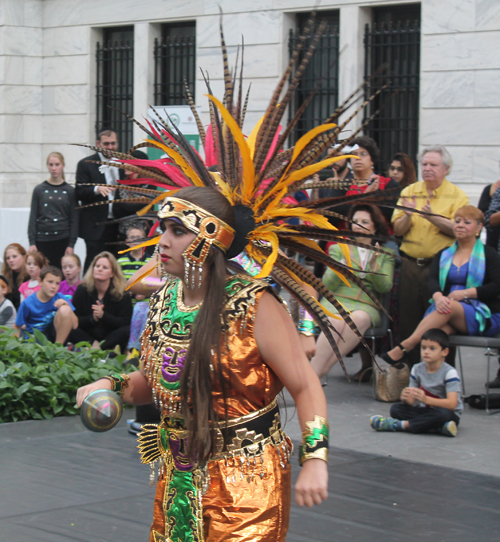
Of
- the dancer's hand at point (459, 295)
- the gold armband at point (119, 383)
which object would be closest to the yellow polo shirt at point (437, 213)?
the dancer's hand at point (459, 295)

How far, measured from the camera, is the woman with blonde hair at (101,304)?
28.3 feet

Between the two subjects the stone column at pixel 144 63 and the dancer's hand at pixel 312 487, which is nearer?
the dancer's hand at pixel 312 487

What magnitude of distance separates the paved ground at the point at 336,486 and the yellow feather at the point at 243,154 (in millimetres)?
2164

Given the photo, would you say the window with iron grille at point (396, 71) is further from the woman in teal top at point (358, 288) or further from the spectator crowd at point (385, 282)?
the woman in teal top at point (358, 288)

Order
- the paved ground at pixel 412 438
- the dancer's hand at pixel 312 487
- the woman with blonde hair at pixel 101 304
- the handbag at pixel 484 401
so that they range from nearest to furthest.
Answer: the dancer's hand at pixel 312 487 < the paved ground at pixel 412 438 < the handbag at pixel 484 401 < the woman with blonde hair at pixel 101 304

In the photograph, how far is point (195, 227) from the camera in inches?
115

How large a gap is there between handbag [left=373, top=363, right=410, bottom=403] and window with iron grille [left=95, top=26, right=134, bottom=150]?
9.50m

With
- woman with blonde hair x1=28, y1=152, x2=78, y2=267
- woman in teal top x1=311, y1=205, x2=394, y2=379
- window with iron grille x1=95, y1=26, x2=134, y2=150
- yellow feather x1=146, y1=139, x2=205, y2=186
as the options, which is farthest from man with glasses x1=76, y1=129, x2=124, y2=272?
yellow feather x1=146, y1=139, x2=205, y2=186

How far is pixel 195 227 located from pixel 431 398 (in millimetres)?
4155

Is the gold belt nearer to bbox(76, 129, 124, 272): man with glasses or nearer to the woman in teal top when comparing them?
the woman in teal top

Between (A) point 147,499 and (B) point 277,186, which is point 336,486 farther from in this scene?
(B) point 277,186

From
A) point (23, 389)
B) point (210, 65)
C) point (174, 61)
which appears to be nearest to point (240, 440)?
point (23, 389)

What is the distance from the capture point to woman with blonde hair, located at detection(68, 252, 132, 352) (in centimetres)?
863

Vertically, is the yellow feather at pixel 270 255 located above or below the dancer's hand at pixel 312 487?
above
